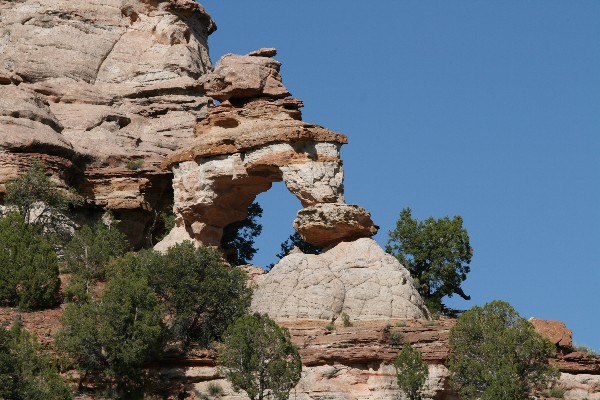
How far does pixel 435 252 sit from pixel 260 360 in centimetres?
1878

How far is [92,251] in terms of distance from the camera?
6481 cm

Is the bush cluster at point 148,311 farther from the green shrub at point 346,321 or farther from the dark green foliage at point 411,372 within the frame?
the dark green foliage at point 411,372

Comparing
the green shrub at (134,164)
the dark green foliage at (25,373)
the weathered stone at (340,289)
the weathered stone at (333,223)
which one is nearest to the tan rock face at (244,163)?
the weathered stone at (333,223)

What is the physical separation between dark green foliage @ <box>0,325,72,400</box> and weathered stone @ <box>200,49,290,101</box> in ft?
68.5

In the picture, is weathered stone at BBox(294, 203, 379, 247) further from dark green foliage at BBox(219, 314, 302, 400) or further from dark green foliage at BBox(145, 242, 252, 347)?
dark green foliage at BBox(219, 314, 302, 400)

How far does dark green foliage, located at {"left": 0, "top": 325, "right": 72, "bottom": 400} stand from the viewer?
50.8 metres

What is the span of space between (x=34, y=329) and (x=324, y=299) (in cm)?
1117

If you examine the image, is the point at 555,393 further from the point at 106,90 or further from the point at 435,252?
the point at 106,90

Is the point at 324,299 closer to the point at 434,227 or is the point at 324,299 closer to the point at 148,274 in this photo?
the point at 148,274

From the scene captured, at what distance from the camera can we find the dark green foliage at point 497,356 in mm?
54281

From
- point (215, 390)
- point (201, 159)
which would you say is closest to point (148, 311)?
point (215, 390)

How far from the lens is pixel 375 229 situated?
218 feet

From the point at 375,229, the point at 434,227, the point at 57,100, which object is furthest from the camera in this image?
the point at 57,100

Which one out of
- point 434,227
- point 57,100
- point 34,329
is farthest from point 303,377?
point 57,100
